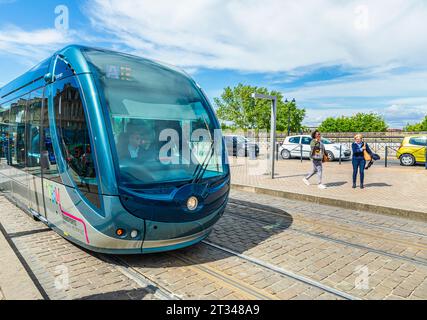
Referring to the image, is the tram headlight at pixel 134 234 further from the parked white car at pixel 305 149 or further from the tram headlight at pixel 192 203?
the parked white car at pixel 305 149

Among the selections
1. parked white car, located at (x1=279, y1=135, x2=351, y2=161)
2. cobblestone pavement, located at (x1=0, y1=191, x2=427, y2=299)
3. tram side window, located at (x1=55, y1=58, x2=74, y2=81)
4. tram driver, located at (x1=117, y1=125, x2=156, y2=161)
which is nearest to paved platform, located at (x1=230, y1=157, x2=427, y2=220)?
cobblestone pavement, located at (x1=0, y1=191, x2=427, y2=299)

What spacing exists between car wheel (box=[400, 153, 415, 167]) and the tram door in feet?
55.9

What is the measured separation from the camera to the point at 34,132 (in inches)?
197

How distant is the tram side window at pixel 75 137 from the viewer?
3.58 metres

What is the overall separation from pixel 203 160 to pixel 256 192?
17.7ft

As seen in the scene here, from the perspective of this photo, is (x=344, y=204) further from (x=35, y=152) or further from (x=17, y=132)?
(x=17, y=132)

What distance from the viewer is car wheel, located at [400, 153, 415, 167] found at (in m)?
15.9

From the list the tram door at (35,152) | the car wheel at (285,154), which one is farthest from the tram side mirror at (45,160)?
the car wheel at (285,154)

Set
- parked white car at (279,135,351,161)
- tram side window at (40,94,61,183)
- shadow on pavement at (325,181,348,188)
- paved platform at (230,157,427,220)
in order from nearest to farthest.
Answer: tram side window at (40,94,61,183)
paved platform at (230,157,427,220)
shadow on pavement at (325,181,348,188)
parked white car at (279,135,351,161)

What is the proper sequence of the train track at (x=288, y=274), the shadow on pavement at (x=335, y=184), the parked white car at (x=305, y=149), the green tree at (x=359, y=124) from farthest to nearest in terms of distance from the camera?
the green tree at (x=359, y=124) → the parked white car at (x=305, y=149) → the shadow on pavement at (x=335, y=184) → the train track at (x=288, y=274)

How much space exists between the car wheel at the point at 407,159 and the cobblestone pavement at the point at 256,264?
1171 cm

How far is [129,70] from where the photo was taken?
157 inches

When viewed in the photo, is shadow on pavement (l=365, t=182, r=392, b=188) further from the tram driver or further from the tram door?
the tram door

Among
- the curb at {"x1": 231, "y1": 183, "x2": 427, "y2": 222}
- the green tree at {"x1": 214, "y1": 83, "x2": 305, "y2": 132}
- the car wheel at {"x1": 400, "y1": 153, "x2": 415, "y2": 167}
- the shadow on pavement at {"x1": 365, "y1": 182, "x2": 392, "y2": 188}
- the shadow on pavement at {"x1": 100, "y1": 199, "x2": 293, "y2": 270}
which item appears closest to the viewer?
the shadow on pavement at {"x1": 100, "y1": 199, "x2": 293, "y2": 270}
